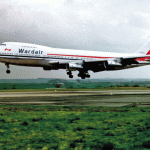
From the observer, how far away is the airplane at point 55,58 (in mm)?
45875

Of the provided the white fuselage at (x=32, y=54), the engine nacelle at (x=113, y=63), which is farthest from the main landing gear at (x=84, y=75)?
the engine nacelle at (x=113, y=63)

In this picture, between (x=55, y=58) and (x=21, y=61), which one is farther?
(x=55, y=58)

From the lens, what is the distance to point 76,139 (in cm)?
862

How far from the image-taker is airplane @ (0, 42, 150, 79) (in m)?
45.9

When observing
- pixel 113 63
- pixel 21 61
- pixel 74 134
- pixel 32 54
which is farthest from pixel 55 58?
pixel 74 134

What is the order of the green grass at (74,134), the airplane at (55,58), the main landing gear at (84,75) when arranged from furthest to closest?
the main landing gear at (84,75) → the airplane at (55,58) → the green grass at (74,134)

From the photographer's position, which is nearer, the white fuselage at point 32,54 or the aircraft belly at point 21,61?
the white fuselage at point 32,54

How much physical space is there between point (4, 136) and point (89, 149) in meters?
3.46

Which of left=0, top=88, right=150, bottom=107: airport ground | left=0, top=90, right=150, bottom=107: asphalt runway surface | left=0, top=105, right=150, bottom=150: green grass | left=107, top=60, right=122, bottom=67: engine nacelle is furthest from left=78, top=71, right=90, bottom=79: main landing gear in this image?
left=0, top=105, right=150, bottom=150: green grass

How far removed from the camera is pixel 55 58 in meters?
47.1

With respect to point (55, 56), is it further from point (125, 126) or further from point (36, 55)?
point (125, 126)

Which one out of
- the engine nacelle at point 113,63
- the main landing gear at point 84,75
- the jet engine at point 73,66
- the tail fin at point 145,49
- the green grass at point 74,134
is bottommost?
the green grass at point 74,134

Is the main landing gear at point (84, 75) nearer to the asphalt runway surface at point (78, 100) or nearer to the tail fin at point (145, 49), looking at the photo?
the tail fin at point (145, 49)

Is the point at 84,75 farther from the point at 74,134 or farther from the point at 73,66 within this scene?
the point at 74,134
